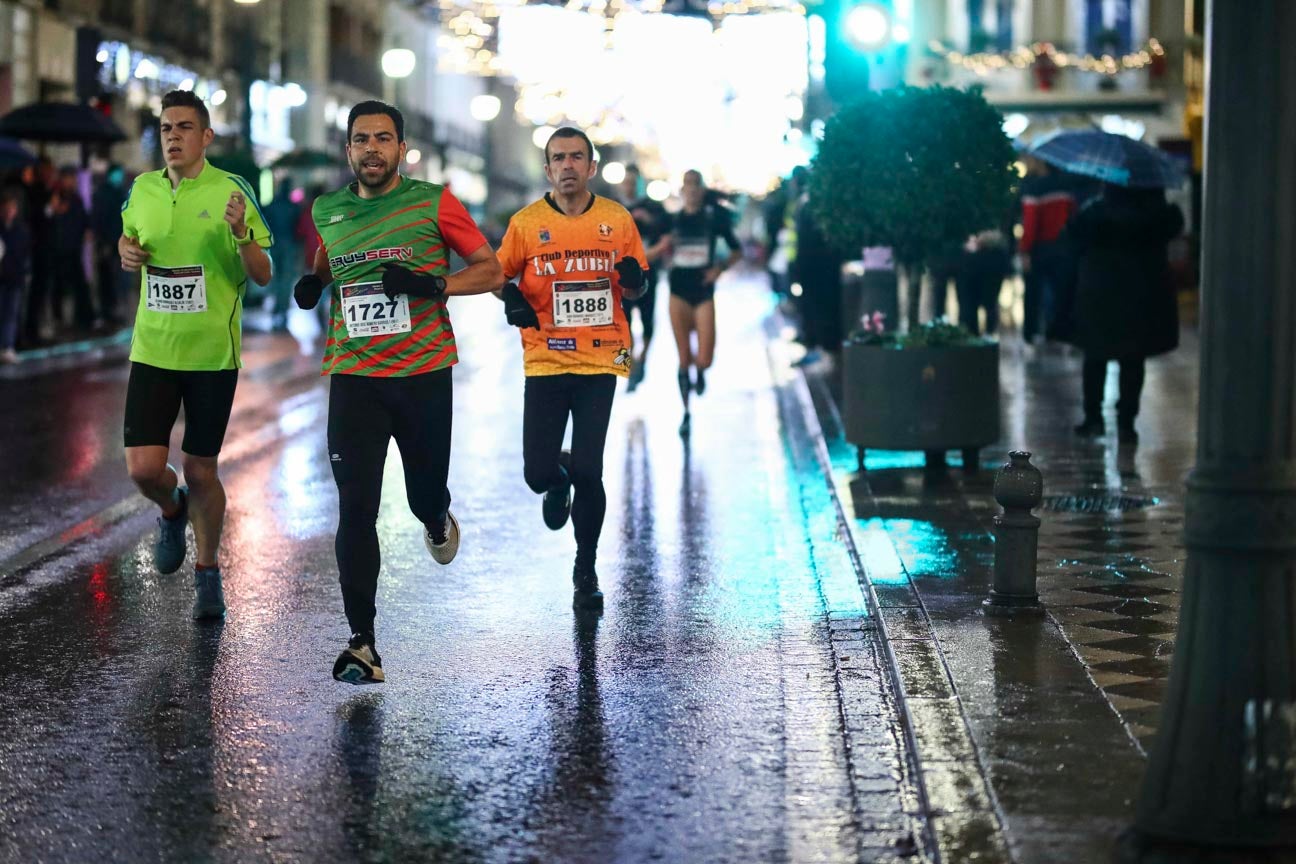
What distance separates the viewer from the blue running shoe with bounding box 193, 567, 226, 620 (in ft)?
25.5

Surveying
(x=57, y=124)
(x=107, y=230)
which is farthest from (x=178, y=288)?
(x=107, y=230)

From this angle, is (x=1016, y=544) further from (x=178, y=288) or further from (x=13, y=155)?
(x=13, y=155)

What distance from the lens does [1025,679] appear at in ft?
20.8

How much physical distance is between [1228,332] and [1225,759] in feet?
2.91

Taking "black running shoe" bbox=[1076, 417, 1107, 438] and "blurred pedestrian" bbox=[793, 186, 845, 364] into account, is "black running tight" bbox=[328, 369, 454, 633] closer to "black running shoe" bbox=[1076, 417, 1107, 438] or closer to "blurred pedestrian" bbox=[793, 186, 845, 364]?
"black running shoe" bbox=[1076, 417, 1107, 438]

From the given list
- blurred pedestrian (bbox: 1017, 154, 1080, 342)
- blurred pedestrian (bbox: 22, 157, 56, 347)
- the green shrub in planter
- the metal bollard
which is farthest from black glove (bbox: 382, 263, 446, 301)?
blurred pedestrian (bbox: 22, 157, 56, 347)

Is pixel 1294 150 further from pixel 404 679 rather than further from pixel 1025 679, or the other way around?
pixel 404 679

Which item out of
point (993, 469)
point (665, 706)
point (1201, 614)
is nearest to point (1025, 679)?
point (665, 706)

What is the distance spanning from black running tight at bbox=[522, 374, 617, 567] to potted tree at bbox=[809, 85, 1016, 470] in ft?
12.7

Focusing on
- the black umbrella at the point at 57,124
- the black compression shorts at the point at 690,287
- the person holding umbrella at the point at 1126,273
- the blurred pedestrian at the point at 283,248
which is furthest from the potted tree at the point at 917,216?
the blurred pedestrian at the point at 283,248

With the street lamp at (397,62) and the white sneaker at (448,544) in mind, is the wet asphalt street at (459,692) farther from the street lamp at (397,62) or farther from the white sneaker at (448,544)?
the street lamp at (397,62)

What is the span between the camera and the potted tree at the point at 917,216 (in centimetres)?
1174

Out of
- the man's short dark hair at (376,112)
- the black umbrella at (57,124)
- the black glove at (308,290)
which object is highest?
the black umbrella at (57,124)

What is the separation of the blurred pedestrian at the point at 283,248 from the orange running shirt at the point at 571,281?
19407mm
